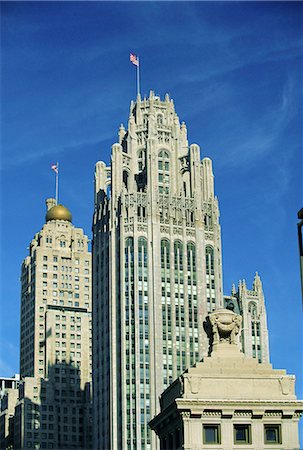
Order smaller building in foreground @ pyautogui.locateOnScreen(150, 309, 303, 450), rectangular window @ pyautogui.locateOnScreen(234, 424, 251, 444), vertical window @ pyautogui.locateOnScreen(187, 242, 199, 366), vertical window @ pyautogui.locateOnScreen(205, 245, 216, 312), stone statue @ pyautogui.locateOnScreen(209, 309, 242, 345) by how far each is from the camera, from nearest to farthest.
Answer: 1. smaller building in foreground @ pyautogui.locateOnScreen(150, 309, 303, 450)
2. rectangular window @ pyautogui.locateOnScreen(234, 424, 251, 444)
3. stone statue @ pyautogui.locateOnScreen(209, 309, 242, 345)
4. vertical window @ pyautogui.locateOnScreen(187, 242, 199, 366)
5. vertical window @ pyautogui.locateOnScreen(205, 245, 216, 312)

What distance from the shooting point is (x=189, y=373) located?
212 feet

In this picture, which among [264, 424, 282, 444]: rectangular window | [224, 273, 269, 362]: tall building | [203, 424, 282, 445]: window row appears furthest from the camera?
[224, 273, 269, 362]: tall building

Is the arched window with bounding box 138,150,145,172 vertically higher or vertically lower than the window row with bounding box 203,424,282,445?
higher

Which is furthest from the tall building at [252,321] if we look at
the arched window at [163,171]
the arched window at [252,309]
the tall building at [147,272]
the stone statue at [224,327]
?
the stone statue at [224,327]

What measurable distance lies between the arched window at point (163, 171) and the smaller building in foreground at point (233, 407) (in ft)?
371

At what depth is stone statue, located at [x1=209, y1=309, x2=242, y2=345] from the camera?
67.2 meters

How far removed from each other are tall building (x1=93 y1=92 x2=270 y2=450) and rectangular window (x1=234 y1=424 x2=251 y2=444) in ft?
313

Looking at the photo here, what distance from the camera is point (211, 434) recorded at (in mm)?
63375

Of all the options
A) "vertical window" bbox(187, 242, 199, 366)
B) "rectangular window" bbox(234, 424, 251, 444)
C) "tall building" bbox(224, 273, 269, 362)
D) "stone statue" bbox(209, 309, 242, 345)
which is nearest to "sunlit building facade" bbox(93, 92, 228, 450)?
"vertical window" bbox(187, 242, 199, 366)

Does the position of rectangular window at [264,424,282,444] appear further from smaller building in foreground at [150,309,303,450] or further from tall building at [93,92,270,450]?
tall building at [93,92,270,450]

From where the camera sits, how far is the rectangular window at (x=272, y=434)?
6394 cm

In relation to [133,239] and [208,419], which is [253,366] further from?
[133,239]

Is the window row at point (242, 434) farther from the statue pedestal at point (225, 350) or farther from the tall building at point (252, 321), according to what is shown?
the tall building at point (252, 321)

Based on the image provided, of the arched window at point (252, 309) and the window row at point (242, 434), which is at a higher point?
the arched window at point (252, 309)
